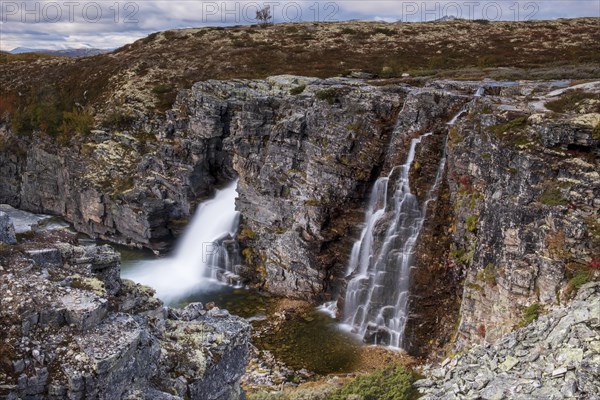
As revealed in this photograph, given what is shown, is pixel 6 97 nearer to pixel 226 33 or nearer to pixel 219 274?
pixel 226 33

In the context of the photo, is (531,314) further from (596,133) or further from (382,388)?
(596,133)

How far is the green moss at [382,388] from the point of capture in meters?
19.4

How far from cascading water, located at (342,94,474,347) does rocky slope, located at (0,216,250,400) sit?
55.5 ft

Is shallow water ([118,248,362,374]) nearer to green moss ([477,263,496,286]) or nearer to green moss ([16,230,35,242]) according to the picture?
green moss ([477,263,496,286])

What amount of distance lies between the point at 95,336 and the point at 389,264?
2296 centimetres

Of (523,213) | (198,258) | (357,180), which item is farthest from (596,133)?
(198,258)

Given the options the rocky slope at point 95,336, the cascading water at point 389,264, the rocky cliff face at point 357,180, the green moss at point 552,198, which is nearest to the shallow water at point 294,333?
the cascading water at point 389,264

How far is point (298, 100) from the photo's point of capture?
43.0m

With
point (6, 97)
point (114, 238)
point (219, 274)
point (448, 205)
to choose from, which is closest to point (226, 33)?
point (6, 97)

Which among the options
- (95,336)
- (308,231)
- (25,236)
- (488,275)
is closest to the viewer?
(95,336)

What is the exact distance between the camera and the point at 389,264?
108 ft

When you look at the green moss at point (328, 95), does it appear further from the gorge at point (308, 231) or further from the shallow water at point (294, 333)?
the shallow water at point (294, 333)

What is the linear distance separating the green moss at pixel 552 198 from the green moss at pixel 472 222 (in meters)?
4.66

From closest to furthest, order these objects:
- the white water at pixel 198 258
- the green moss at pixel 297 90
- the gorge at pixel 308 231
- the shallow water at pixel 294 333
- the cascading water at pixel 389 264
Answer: the gorge at pixel 308 231 < the shallow water at pixel 294 333 < the cascading water at pixel 389 264 < the white water at pixel 198 258 < the green moss at pixel 297 90
